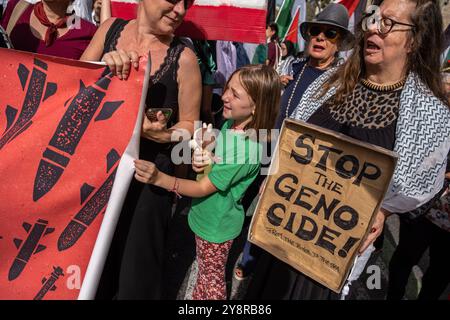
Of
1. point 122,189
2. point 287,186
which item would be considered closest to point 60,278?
point 122,189

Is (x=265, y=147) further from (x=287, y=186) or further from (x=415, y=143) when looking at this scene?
(x=415, y=143)

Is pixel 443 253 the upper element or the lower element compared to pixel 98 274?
lower

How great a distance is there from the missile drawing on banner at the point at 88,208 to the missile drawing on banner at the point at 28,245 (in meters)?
0.08

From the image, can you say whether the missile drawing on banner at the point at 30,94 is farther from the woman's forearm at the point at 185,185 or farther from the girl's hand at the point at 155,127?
the woman's forearm at the point at 185,185

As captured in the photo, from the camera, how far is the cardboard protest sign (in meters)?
1.33

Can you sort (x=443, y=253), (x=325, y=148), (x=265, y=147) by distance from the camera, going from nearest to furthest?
(x=325, y=148) < (x=265, y=147) < (x=443, y=253)

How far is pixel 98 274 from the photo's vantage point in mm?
1562

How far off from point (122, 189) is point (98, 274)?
39cm

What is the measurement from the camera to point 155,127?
1575mm

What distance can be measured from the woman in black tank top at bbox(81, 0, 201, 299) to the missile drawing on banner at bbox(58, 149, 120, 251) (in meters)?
0.15

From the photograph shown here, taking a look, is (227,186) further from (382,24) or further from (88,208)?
(382,24)

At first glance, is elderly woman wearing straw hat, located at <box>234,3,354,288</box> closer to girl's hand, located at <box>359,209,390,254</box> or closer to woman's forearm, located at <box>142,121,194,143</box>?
woman's forearm, located at <box>142,121,194,143</box>

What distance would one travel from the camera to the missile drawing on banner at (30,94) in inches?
61.9

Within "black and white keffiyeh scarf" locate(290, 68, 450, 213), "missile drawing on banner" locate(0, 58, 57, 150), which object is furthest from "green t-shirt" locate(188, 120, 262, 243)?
"missile drawing on banner" locate(0, 58, 57, 150)
